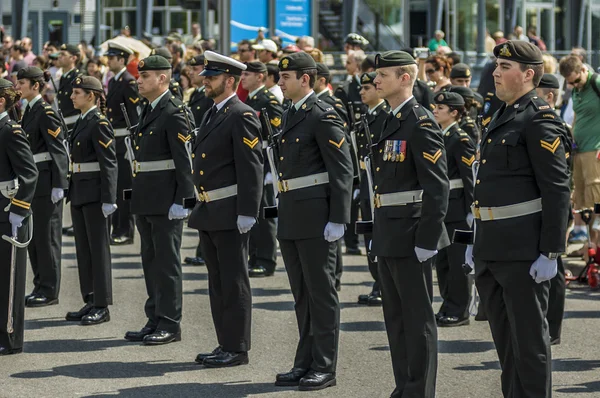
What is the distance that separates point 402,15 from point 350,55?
66.5 feet

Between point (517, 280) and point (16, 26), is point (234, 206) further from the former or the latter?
point (16, 26)

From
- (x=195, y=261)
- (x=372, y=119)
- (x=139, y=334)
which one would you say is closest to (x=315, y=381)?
(x=139, y=334)

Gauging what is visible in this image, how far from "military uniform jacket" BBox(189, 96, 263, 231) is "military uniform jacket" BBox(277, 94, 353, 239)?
412 mm

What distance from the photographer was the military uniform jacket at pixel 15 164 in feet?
28.8

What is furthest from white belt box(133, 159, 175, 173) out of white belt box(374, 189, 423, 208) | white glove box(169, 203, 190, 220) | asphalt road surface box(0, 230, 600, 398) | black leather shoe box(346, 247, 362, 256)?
black leather shoe box(346, 247, 362, 256)

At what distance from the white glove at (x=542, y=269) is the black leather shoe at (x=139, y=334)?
3.91m

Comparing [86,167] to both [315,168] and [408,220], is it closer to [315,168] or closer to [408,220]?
[315,168]

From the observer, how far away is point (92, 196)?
10.1 meters

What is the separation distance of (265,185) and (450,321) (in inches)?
135

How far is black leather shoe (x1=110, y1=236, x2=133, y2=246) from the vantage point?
14.5m

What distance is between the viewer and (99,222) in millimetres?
10141

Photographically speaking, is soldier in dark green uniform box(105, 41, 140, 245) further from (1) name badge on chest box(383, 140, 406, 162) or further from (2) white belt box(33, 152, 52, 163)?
(1) name badge on chest box(383, 140, 406, 162)

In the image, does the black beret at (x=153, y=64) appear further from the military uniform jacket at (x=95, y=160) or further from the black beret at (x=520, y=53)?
the black beret at (x=520, y=53)

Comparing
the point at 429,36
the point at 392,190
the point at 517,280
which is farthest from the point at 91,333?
the point at 429,36
